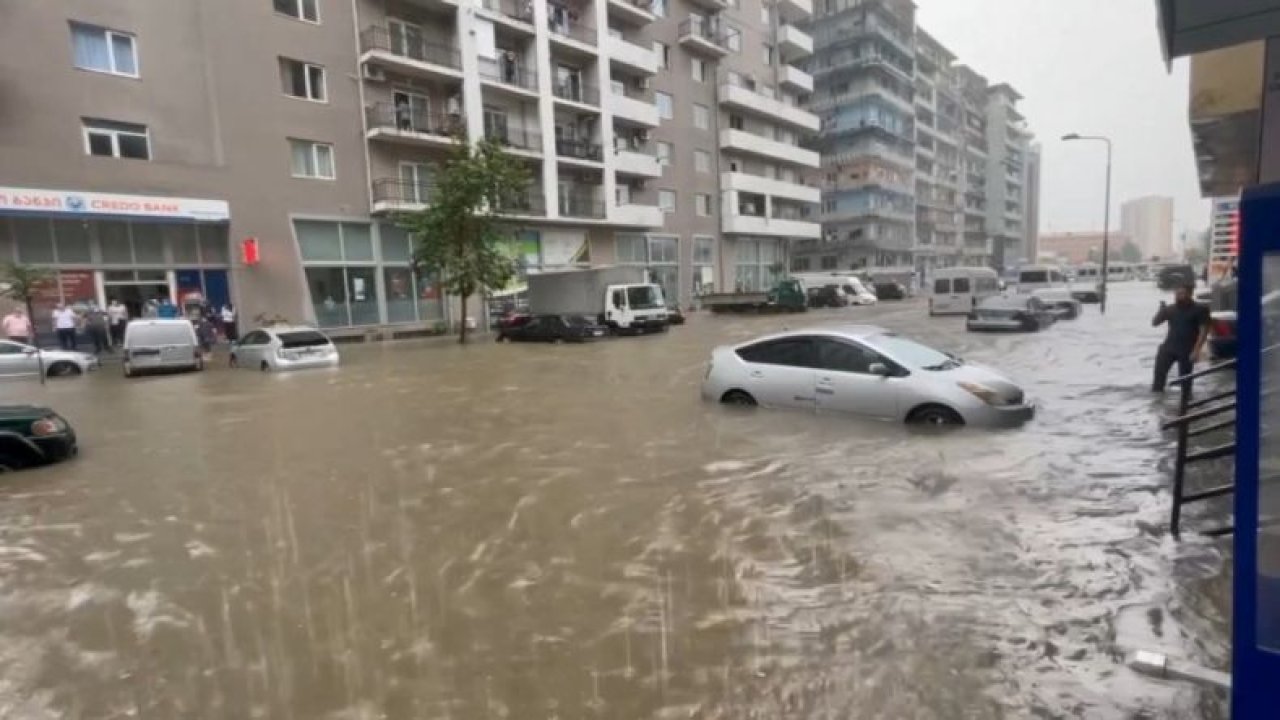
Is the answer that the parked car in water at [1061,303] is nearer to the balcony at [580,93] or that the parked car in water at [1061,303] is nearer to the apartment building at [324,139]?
the apartment building at [324,139]

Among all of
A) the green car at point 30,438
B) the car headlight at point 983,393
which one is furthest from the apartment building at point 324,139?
the car headlight at point 983,393

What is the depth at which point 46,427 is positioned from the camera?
923 cm

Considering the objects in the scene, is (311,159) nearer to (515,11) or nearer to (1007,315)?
(515,11)

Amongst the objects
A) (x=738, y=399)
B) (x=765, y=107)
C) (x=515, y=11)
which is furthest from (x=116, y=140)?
(x=765, y=107)

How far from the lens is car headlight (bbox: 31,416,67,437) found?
29.9 ft

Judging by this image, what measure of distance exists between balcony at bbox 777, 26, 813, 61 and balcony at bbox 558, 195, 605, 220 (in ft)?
86.0

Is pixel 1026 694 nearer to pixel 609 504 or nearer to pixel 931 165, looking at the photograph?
pixel 609 504

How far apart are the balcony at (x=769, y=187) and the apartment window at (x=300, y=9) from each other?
27141 millimetres

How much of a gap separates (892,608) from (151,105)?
2883 centimetres

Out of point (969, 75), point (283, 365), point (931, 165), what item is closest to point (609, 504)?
point (283, 365)

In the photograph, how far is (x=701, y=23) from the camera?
48.4 m

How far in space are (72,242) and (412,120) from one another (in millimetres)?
13276

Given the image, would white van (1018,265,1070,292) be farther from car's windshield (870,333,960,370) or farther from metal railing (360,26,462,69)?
car's windshield (870,333,960,370)

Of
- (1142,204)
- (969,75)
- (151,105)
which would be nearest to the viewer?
(151,105)
